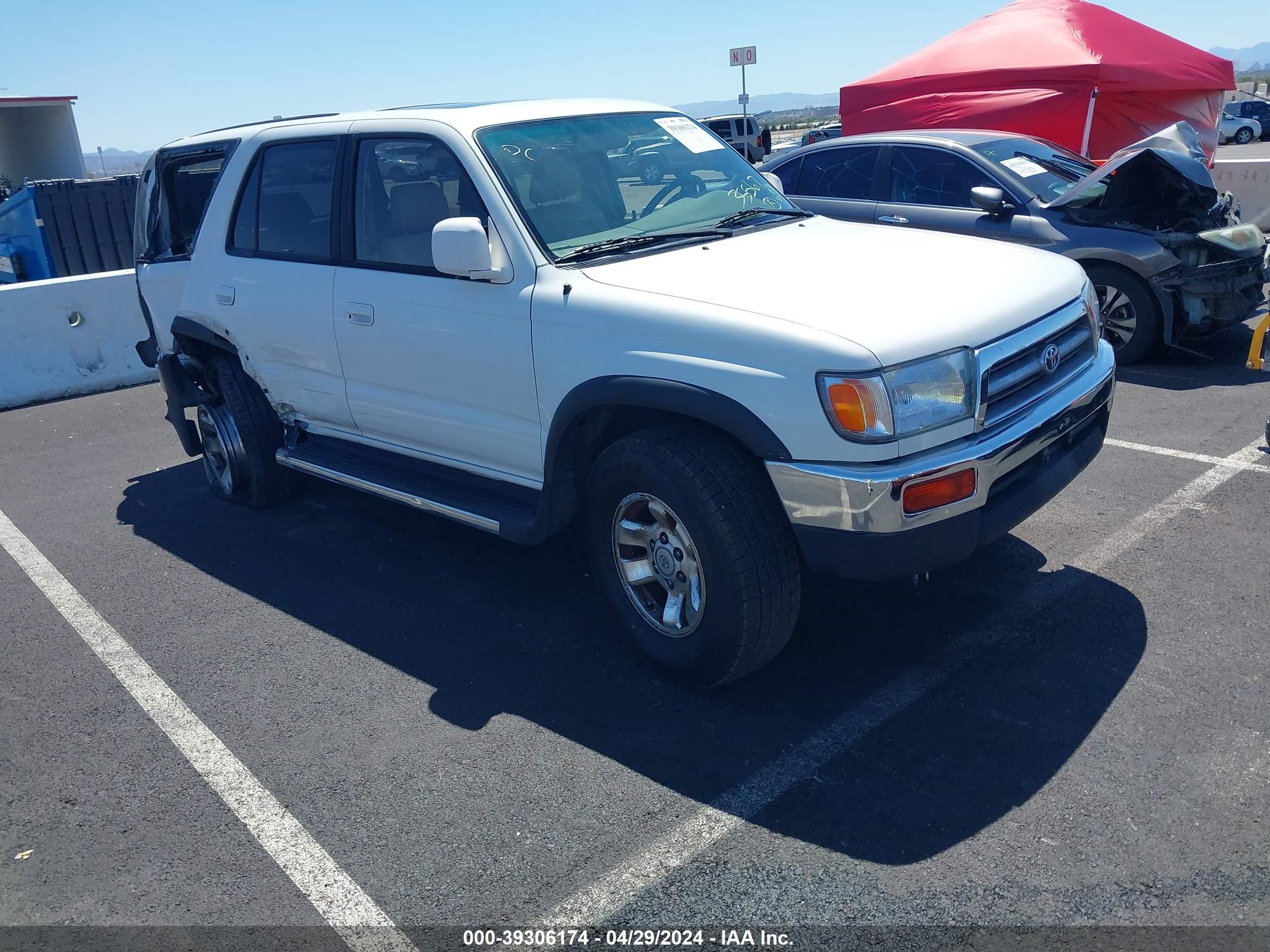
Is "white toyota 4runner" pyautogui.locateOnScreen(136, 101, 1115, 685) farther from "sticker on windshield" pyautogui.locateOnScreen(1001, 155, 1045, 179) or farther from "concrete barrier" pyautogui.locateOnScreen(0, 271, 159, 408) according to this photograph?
"concrete barrier" pyautogui.locateOnScreen(0, 271, 159, 408)

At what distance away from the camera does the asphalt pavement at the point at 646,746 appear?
273cm

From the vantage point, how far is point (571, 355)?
3.67m

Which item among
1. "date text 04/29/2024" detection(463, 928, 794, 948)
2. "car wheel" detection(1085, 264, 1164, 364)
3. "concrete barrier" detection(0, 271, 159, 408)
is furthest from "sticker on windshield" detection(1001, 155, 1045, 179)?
"concrete barrier" detection(0, 271, 159, 408)

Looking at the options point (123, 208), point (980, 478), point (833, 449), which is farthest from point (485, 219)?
point (123, 208)

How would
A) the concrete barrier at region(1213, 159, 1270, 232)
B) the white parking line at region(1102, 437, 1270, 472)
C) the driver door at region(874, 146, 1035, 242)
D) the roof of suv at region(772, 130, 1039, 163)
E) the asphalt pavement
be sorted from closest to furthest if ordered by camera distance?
the asphalt pavement
the white parking line at region(1102, 437, 1270, 472)
the driver door at region(874, 146, 1035, 242)
the roof of suv at region(772, 130, 1039, 163)
the concrete barrier at region(1213, 159, 1270, 232)

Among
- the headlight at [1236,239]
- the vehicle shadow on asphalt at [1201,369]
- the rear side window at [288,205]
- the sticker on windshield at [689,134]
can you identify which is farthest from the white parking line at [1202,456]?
the rear side window at [288,205]

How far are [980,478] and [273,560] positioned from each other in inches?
141

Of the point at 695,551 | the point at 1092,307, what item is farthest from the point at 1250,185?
the point at 695,551

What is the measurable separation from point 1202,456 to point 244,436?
207 inches

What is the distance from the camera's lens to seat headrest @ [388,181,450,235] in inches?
168

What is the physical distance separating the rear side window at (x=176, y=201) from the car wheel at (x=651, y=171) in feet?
9.23

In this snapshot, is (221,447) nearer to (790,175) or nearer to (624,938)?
(624,938)

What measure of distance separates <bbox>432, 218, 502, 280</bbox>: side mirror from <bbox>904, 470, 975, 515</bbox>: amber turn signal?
175cm

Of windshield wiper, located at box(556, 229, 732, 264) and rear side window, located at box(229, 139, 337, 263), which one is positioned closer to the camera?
windshield wiper, located at box(556, 229, 732, 264)
